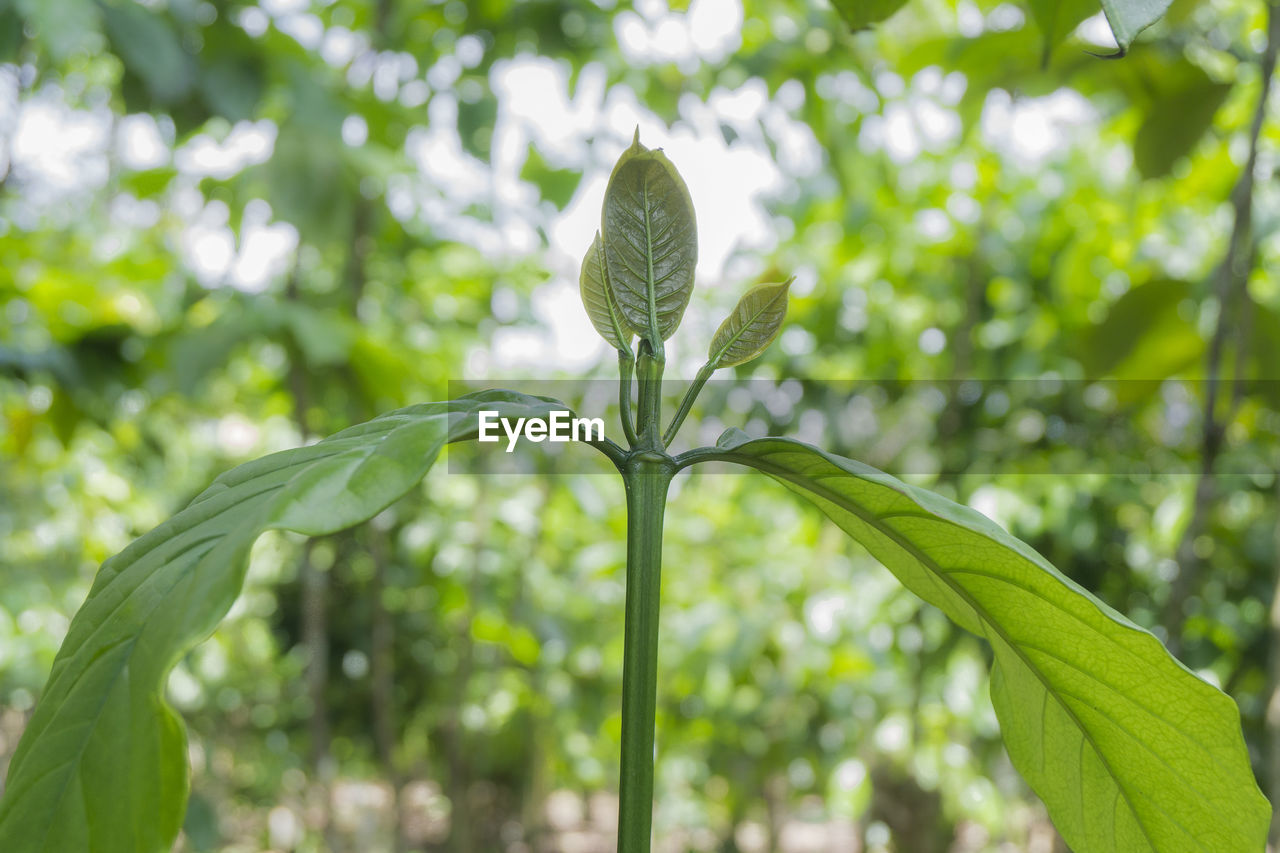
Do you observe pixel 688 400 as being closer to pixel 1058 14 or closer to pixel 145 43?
pixel 1058 14

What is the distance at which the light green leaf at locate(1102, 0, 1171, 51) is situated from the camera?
13 cm

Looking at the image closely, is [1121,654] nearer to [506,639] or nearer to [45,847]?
[45,847]

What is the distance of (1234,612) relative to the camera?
99 cm

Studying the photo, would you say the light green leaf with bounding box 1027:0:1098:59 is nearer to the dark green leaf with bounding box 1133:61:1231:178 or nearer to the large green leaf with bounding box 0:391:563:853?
the large green leaf with bounding box 0:391:563:853

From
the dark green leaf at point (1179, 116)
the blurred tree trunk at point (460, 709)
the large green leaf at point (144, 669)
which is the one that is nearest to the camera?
the large green leaf at point (144, 669)

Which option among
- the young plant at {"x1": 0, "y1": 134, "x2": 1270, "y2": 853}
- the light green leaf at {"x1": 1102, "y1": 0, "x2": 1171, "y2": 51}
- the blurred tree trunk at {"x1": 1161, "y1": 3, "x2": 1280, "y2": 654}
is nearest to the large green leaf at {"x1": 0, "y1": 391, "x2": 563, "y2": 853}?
the young plant at {"x1": 0, "y1": 134, "x2": 1270, "y2": 853}

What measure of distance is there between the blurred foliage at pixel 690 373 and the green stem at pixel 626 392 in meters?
0.44

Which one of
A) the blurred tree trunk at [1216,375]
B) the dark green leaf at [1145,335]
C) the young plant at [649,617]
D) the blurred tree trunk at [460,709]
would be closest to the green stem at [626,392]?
the young plant at [649,617]

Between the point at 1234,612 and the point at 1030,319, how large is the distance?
1.31 ft

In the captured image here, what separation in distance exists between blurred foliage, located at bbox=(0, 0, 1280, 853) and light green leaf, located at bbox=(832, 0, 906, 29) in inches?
13.5

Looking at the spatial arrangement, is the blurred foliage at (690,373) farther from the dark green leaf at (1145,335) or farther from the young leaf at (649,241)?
the young leaf at (649,241)

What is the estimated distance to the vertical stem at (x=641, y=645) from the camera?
0.17m

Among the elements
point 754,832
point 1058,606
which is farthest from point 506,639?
point 754,832

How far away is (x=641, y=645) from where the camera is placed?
174 millimetres
